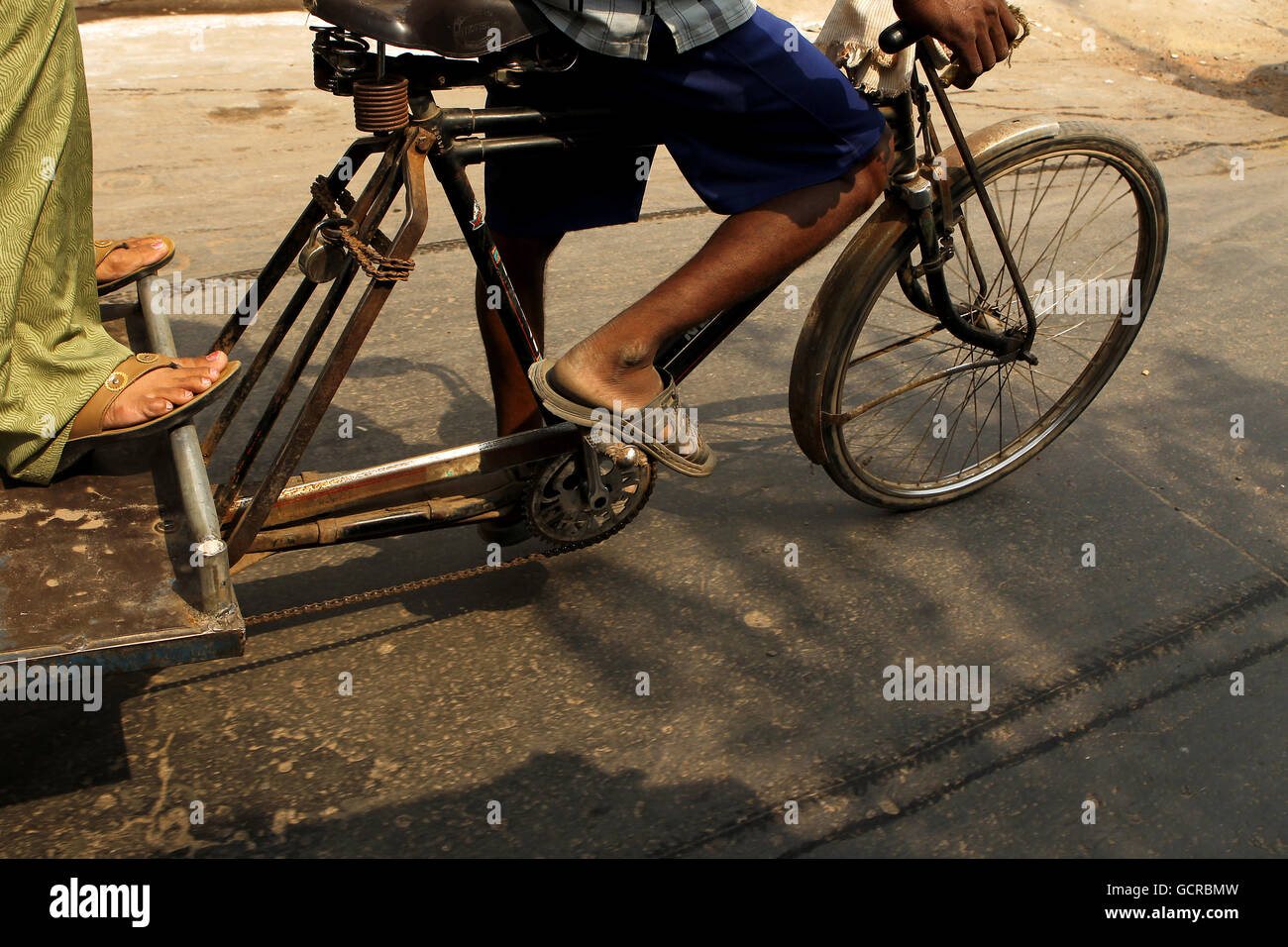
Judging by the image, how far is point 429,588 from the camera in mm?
2750

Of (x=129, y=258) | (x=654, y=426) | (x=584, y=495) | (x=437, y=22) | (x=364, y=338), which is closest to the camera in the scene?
(x=437, y=22)

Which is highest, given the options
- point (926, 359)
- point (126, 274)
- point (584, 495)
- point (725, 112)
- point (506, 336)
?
point (725, 112)

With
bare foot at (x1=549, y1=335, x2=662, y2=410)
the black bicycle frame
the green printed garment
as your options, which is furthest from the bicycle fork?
the green printed garment

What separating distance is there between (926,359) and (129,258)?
230 centimetres

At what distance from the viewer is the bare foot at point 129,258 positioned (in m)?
2.60

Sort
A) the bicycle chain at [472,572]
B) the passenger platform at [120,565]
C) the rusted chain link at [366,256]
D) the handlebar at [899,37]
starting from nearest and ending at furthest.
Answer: the passenger platform at [120,565], the rusted chain link at [366,256], the handlebar at [899,37], the bicycle chain at [472,572]

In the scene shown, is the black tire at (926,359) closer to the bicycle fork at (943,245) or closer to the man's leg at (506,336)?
the bicycle fork at (943,245)

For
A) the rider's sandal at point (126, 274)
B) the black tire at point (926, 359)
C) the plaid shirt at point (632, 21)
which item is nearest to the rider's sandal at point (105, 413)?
the rider's sandal at point (126, 274)

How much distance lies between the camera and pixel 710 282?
2336 mm

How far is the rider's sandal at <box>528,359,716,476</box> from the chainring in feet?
0.18

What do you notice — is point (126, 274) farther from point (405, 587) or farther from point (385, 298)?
point (405, 587)

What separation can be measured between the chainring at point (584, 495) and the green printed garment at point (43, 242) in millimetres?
857

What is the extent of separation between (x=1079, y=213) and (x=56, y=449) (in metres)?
4.36

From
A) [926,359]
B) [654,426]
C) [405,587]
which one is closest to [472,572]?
[405,587]
